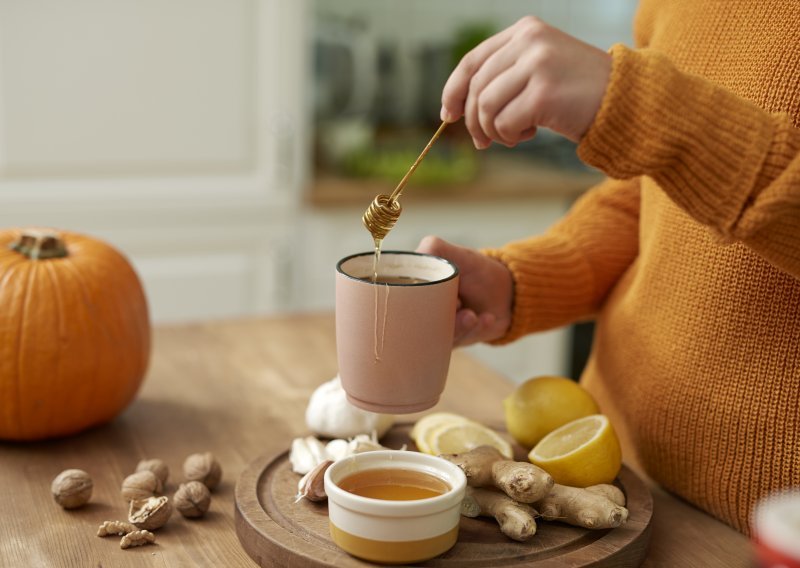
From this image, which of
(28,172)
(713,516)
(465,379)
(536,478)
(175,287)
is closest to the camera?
(536,478)

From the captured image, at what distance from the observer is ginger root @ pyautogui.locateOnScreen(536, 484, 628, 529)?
0.87 m

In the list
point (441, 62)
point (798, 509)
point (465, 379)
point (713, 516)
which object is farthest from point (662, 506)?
point (441, 62)

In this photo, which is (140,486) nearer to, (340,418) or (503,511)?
(340,418)

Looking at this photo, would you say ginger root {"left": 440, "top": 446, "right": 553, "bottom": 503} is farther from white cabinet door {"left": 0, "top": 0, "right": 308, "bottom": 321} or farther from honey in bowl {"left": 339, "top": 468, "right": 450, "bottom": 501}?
white cabinet door {"left": 0, "top": 0, "right": 308, "bottom": 321}

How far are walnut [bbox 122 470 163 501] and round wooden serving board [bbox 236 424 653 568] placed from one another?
0.32 feet

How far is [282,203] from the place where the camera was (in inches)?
105

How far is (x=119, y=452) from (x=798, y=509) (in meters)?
0.85

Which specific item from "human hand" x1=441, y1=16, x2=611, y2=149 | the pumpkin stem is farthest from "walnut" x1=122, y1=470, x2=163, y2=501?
"human hand" x1=441, y1=16, x2=611, y2=149

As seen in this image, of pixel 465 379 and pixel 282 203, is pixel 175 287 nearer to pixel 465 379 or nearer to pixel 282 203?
pixel 282 203

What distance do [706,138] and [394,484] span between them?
41 cm

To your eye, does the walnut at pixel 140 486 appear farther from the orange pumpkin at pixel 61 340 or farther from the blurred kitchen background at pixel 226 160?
the blurred kitchen background at pixel 226 160

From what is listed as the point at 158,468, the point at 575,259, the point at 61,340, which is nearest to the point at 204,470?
the point at 158,468

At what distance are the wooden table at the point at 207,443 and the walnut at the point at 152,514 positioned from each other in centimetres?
1

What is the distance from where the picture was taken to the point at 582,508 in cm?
88
